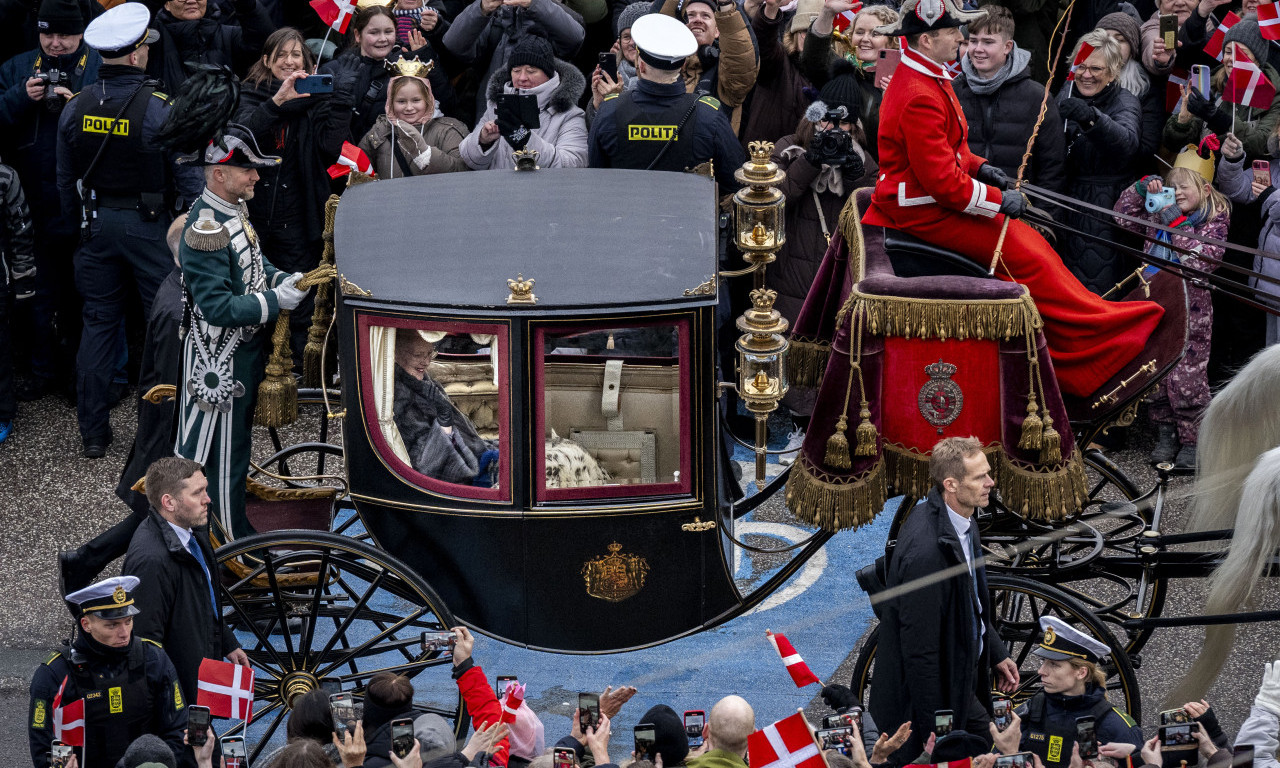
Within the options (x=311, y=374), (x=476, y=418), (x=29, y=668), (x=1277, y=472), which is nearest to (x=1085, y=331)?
(x=1277, y=472)

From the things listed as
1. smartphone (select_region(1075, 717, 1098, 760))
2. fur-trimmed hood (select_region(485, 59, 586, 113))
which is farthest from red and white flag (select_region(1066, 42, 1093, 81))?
smartphone (select_region(1075, 717, 1098, 760))

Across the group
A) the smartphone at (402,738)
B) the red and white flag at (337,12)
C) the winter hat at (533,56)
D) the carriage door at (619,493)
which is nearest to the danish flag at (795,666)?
the carriage door at (619,493)

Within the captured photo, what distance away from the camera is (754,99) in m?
10.3

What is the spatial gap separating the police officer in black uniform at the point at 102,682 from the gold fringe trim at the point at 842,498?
2540 millimetres

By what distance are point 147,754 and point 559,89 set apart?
548 centimetres

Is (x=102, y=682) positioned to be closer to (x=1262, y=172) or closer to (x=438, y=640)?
(x=438, y=640)

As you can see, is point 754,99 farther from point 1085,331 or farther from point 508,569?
point 508,569

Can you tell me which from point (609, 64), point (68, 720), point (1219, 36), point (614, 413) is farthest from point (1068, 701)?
point (609, 64)

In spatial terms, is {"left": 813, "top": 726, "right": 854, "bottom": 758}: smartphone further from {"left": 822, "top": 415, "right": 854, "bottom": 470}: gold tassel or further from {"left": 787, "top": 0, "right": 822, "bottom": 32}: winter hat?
{"left": 787, "top": 0, "right": 822, "bottom": 32}: winter hat

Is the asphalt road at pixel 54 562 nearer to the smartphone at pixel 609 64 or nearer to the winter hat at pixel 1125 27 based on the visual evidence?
the winter hat at pixel 1125 27

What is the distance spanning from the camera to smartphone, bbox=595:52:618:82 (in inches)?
405

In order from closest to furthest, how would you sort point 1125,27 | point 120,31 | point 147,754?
1. point 147,754
2. point 120,31
3. point 1125,27

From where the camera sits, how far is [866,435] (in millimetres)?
6703

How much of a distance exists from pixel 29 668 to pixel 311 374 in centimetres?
187
